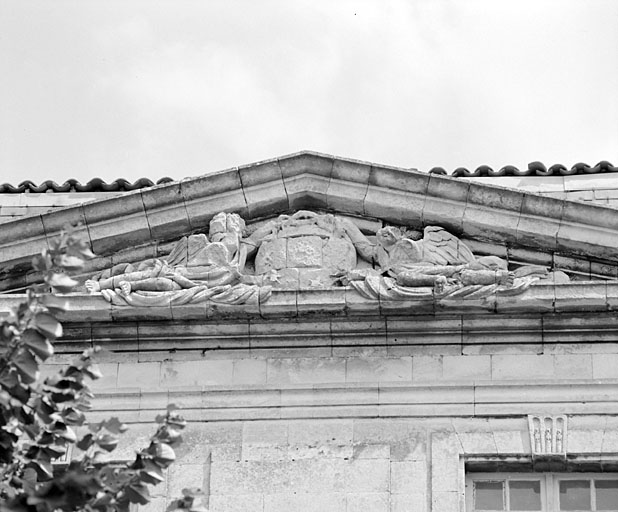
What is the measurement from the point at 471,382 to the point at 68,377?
5.49 metres

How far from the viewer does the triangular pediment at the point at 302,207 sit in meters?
19.4

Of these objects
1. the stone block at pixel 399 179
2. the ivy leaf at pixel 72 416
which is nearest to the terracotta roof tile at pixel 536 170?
the stone block at pixel 399 179

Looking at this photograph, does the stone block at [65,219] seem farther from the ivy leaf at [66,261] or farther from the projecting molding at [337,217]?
the ivy leaf at [66,261]

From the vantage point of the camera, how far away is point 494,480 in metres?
18.4

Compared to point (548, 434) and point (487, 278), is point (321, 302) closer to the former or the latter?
point (487, 278)

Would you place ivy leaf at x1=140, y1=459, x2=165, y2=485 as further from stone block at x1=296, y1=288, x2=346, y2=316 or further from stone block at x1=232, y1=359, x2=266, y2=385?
stone block at x1=296, y1=288, x2=346, y2=316

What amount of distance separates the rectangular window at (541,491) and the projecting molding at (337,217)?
180cm

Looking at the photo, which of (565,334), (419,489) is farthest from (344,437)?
(565,334)

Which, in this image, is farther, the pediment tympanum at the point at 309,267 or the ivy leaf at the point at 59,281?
the pediment tympanum at the point at 309,267

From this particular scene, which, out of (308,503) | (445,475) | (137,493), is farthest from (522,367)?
(137,493)

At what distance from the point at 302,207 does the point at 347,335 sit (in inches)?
58.8

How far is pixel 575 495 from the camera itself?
60.1 ft

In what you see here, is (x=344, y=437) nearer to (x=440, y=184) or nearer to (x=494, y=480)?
(x=494, y=480)

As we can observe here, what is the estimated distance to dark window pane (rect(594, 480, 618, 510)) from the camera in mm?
18234
